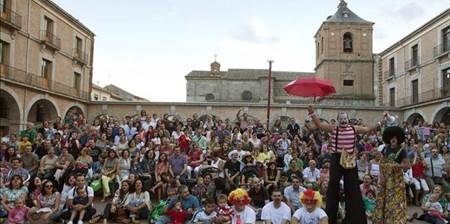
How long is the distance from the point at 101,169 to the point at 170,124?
4.50 metres

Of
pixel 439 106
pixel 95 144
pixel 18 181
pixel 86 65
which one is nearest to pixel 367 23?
pixel 439 106

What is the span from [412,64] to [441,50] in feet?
13.9

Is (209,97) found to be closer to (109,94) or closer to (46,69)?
(109,94)

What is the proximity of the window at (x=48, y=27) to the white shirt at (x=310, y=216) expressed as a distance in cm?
2580

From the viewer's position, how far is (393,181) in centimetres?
512

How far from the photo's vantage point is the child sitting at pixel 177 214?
26.6 feet

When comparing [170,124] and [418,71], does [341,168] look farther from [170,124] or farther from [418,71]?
[418,71]

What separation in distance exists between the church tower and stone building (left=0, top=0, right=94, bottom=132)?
23291 millimetres

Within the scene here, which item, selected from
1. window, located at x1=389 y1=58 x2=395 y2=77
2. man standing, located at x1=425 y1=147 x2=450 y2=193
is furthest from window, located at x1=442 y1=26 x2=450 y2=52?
man standing, located at x1=425 y1=147 x2=450 y2=193

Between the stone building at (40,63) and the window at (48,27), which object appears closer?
the stone building at (40,63)

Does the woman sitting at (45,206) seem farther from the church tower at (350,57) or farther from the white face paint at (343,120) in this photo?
the church tower at (350,57)

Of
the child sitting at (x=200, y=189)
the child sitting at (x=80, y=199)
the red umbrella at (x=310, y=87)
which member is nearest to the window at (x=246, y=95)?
the child sitting at (x=200, y=189)

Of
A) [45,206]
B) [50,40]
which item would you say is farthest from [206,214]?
[50,40]

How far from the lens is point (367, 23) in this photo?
4128 cm
